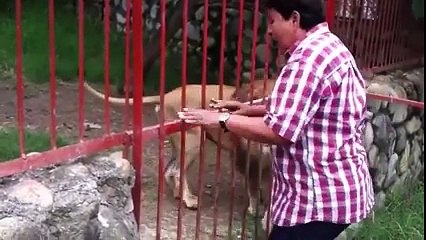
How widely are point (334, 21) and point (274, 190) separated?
5.98 feet

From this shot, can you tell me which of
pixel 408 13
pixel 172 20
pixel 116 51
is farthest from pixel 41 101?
pixel 408 13

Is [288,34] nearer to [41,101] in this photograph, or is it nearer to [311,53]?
[311,53]

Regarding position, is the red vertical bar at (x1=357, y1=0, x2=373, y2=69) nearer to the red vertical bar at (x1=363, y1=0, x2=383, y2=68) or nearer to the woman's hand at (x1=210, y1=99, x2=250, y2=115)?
the red vertical bar at (x1=363, y1=0, x2=383, y2=68)

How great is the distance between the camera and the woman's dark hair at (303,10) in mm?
3293

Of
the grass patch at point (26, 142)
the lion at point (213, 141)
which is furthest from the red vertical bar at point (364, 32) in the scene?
the grass patch at point (26, 142)

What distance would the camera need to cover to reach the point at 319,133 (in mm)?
3322

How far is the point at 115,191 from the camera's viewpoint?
3318 millimetres

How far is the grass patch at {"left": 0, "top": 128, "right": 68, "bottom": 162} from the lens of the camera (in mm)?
5508

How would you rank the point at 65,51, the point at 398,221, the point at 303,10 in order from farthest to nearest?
the point at 65,51 < the point at 398,221 < the point at 303,10

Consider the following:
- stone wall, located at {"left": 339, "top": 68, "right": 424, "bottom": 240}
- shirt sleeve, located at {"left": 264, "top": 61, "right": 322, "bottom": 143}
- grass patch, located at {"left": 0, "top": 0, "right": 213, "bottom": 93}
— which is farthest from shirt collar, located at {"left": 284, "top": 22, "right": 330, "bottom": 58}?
grass patch, located at {"left": 0, "top": 0, "right": 213, "bottom": 93}

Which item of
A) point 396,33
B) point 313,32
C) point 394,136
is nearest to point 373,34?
point 396,33

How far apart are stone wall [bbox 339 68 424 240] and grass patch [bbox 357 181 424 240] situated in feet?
0.25

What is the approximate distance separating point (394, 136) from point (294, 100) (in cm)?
306

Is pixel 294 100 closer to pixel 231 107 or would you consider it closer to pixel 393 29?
pixel 231 107
